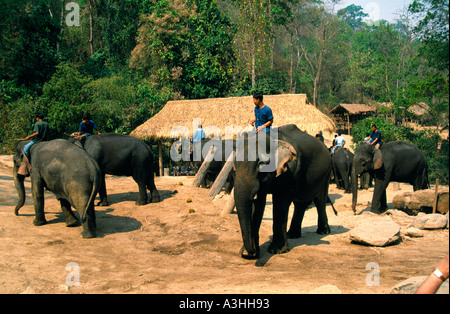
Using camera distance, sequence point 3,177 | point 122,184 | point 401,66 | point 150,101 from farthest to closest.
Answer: point 401,66 < point 150,101 < point 122,184 < point 3,177

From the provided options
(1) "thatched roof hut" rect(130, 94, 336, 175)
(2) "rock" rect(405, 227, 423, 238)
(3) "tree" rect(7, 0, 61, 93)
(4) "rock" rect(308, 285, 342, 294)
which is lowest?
(2) "rock" rect(405, 227, 423, 238)

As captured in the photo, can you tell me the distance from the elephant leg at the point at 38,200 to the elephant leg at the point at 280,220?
511cm

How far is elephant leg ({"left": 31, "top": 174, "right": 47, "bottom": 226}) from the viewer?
29.8ft

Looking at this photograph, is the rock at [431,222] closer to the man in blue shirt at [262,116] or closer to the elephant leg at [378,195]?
the elephant leg at [378,195]

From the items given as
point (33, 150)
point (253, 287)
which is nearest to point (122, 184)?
point (33, 150)

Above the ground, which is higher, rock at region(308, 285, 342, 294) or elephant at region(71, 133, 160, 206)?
elephant at region(71, 133, 160, 206)

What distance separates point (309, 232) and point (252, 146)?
3689 mm

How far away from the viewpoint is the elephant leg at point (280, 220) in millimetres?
7277

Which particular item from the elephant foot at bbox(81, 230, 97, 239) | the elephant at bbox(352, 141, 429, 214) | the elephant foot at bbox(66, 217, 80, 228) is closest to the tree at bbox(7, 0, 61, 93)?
the elephant foot at bbox(66, 217, 80, 228)

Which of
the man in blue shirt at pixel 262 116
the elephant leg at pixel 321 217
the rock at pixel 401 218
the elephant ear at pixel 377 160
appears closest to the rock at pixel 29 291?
the man in blue shirt at pixel 262 116

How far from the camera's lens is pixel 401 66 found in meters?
41.2

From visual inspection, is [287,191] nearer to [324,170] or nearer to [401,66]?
[324,170]

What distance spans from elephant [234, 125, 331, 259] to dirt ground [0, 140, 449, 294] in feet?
1.44

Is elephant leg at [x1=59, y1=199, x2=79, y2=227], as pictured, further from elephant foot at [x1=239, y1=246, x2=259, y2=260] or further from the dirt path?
elephant foot at [x1=239, y1=246, x2=259, y2=260]
